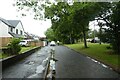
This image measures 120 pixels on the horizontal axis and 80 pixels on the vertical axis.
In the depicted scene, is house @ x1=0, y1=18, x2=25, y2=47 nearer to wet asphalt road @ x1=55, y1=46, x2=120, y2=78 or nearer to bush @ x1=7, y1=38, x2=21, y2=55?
bush @ x1=7, y1=38, x2=21, y2=55

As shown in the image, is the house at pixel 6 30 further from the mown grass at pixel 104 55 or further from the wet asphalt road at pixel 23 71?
the wet asphalt road at pixel 23 71

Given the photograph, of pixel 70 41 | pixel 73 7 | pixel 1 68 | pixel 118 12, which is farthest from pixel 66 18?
pixel 70 41

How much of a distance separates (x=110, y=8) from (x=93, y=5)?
3.15 meters

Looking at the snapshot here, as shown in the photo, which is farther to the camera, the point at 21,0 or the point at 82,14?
the point at 82,14

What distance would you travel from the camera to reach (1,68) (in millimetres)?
14117

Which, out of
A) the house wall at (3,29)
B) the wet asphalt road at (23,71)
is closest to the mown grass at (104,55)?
the wet asphalt road at (23,71)

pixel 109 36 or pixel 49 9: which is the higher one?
pixel 49 9

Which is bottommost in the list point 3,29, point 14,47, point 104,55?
point 104,55

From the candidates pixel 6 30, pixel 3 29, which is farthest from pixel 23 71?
pixel 6 30

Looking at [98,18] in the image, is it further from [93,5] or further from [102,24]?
[93,5]

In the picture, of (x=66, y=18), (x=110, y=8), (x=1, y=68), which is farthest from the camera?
(x=66, y=18)

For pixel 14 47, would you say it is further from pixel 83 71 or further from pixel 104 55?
pixel 83 71

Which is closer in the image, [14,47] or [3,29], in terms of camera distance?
[14,47]

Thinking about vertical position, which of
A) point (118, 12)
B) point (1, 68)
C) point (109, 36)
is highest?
point (118, 12)
